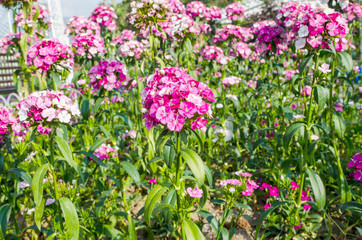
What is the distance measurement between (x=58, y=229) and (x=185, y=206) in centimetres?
88

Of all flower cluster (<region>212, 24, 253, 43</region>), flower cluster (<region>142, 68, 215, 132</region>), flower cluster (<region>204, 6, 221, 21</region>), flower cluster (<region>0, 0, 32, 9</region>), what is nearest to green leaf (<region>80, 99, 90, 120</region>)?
flower cluster (<region>142, 68, 215, 132</region>)

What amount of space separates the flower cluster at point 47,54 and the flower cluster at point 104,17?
155 cm

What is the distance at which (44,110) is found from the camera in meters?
1.56

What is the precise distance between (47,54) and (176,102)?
1626mm

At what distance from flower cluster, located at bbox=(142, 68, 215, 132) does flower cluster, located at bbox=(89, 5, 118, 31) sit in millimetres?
2899

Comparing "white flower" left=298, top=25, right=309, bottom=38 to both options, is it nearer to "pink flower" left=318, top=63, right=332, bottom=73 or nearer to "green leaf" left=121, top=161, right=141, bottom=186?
"pink flower" left=318, top=63, right=332, bottom=73

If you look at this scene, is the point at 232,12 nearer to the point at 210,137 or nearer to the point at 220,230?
the point at 210,137

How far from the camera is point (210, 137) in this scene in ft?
10.4

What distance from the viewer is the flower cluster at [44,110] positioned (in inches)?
61.8

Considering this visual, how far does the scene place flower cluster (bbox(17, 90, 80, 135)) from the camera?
1569mm

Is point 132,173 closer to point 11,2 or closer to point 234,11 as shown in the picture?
point 11,2

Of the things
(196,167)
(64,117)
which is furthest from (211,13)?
(196,167)

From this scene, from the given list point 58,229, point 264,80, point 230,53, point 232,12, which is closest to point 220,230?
point 58,229

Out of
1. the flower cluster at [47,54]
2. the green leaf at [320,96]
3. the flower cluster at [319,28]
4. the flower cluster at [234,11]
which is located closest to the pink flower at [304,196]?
the green leaf at [320,96]
